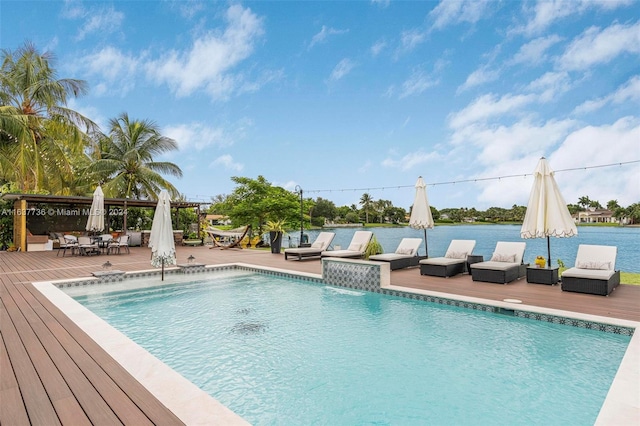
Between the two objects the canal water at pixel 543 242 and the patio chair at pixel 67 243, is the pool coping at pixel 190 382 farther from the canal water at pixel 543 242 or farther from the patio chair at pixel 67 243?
the patio chair at pixel 67 243

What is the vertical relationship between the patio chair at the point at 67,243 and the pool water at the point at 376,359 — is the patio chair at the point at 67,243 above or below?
above

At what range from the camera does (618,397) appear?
8.73 ft

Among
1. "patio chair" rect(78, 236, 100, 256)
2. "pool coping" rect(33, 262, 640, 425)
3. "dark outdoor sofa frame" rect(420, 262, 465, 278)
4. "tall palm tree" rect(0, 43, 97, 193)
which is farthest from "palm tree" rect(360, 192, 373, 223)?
"pool coping" rect(33, 262, 640, 425)

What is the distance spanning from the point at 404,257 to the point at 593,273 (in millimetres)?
3923

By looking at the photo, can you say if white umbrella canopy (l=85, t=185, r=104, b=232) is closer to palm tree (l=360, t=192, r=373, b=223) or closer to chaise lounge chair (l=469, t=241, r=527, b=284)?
chaise lounge chair (l=469, t=241, r=527, b=284)

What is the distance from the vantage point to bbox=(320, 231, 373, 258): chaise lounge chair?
34.2 feet

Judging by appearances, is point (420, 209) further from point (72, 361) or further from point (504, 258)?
point (72, 361)

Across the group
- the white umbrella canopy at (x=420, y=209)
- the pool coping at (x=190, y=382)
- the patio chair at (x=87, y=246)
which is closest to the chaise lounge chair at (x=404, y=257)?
the white umbrella canopy at (x=420, y=209)

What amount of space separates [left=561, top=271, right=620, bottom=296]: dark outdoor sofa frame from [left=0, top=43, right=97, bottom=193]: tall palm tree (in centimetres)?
1751

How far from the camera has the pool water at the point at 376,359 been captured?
9.98 feet

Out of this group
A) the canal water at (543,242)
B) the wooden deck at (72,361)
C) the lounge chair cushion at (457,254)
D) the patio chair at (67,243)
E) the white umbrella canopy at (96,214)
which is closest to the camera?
the wooden deck at (72,361)

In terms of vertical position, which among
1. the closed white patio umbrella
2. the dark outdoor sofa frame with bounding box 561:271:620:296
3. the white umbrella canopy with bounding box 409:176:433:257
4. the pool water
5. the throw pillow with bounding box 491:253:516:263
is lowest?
the pool water

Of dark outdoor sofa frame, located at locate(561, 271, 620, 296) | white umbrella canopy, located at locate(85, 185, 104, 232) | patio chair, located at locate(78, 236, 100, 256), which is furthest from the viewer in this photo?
white umbrella canopy, located at locate(85, 185, 104, 232)

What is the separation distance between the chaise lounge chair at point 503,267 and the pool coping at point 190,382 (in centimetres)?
156
